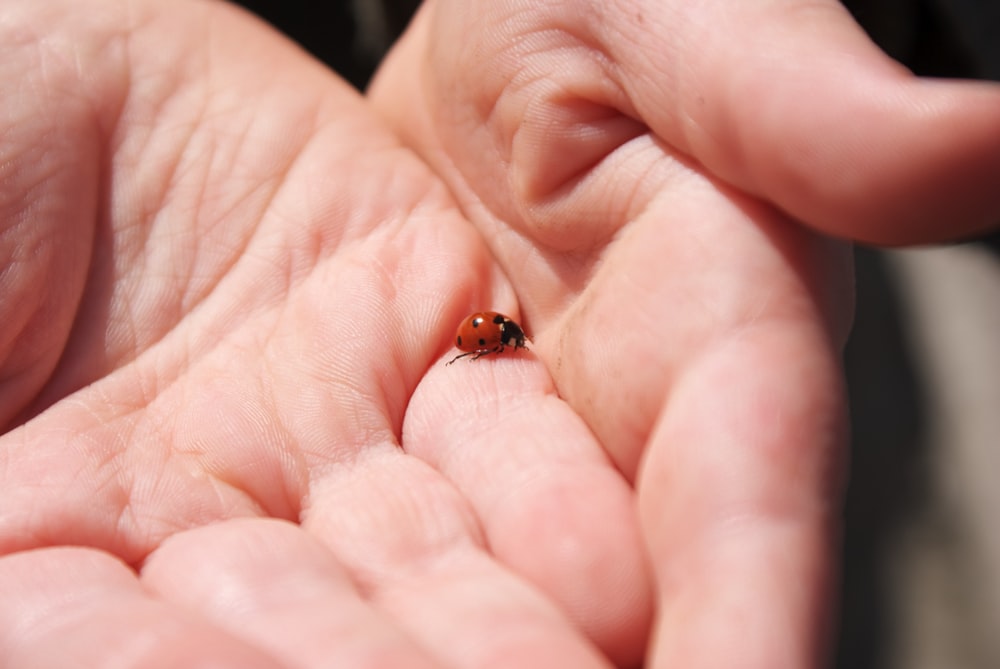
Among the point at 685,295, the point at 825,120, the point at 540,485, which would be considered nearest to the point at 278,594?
the point at 540,485

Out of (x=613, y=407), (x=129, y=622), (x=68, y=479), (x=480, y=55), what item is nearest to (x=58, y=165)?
(x=68, y=479)

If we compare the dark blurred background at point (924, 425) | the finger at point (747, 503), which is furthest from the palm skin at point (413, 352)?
the dark blurred background at point (924, 425)

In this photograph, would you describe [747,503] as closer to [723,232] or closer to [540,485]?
[540,485]

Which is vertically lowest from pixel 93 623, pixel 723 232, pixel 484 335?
pixel 93 623

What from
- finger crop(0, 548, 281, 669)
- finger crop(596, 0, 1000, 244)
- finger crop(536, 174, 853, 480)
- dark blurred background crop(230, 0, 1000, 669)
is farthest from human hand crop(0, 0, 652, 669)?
dark blurred background crop(230, 0, 1000, 669)

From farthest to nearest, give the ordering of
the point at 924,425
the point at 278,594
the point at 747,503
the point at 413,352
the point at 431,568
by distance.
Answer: the point at 924,425 < the point at 413,352 < the point at 431,568 < the point at 278,594 < the point at 747,503

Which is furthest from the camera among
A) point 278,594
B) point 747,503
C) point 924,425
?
point 924,425
